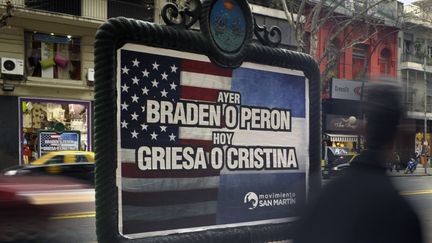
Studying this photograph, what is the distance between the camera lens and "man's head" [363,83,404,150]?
1.95m

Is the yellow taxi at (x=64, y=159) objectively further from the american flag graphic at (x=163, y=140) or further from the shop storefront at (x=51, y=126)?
the american flag graphic at (x=163, y=140)

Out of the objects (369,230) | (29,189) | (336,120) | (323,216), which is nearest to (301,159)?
(323,216)

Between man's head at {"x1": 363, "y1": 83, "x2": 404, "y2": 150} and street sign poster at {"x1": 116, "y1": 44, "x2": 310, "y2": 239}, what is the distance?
2.62 ft

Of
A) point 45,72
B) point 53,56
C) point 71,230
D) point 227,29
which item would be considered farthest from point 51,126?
point 227,29

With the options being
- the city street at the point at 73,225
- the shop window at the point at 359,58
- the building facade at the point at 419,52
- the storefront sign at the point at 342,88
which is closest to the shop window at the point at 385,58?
the building facade at the point at 419,52

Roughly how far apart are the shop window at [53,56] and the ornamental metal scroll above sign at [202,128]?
19156 mm

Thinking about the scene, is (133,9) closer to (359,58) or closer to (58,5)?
(58,5)

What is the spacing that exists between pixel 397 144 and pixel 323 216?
450mm

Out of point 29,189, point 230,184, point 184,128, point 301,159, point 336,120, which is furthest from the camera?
point 336,120

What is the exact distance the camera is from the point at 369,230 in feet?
6.22

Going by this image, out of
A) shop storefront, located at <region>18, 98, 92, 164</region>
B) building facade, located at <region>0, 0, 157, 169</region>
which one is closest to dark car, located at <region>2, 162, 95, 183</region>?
shop storefront, located at <region>18, 98, 92, 164</region>

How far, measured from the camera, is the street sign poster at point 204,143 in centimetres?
223

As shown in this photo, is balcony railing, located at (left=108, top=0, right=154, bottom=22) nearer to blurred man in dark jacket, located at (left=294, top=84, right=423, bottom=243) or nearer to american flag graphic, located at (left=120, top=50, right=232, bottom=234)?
american flag graphic, located at (left=120, top=50, right=232, bottom=234)

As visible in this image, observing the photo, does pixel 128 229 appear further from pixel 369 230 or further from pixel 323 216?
pixel 369 230
